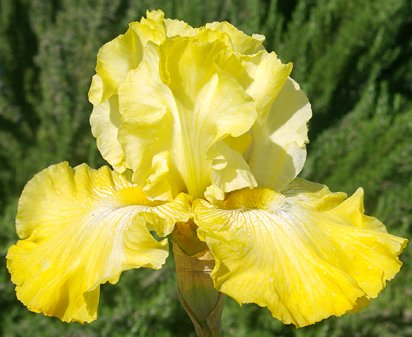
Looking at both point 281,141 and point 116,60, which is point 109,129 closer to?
point 116,60

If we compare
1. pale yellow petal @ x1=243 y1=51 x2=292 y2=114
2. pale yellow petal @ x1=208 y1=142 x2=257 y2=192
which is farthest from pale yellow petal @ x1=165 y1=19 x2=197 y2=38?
pale yellow petal @ x1=208 y1=142 x2=257 y2=192

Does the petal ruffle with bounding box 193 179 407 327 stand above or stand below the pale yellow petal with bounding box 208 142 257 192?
below

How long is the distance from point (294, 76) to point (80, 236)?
210 cm

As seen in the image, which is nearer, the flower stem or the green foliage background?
the flower stem

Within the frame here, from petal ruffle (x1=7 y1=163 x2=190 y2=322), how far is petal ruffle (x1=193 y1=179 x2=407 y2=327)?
0.10 m

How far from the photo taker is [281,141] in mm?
1214

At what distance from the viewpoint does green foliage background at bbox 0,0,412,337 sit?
7.87 ft

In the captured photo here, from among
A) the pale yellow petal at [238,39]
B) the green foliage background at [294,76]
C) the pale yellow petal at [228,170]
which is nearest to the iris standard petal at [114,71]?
the pale yellow petal at [238,39]

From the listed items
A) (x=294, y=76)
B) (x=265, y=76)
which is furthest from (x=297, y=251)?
(x=294, y=76)

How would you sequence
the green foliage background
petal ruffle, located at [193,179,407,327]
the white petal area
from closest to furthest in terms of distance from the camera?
petal ruffle, located at [193,179,407,327]
the white petal area
the green foliage background

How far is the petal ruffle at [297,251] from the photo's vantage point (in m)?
0.97

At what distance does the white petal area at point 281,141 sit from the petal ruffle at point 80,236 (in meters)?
0.18

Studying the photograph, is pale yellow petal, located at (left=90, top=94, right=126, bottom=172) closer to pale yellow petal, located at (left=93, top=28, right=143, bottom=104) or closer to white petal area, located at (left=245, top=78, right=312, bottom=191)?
pale yellow petal, located at (left=93, top=28, right=143, bottom=104)

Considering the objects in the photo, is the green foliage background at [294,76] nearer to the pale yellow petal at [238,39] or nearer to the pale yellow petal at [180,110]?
the pale yellow petal at [180,110]
